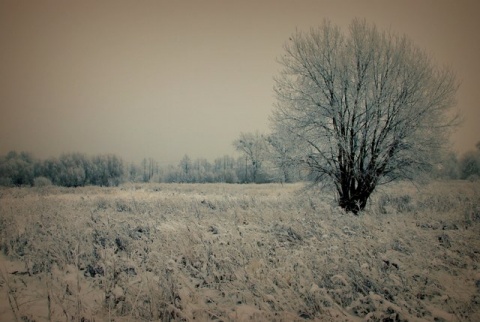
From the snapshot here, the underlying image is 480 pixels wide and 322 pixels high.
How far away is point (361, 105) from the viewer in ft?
35.9

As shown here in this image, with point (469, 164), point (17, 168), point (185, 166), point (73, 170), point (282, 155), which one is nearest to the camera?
point (282, 155)

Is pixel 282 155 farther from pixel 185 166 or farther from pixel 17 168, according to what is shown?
pixel 185 166

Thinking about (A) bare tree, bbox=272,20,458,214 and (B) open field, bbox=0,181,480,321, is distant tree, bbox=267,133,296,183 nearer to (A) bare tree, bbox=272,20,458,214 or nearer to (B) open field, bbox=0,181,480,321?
(A) bare tree, bbox=272,20,458,214

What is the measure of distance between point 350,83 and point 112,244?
932cm

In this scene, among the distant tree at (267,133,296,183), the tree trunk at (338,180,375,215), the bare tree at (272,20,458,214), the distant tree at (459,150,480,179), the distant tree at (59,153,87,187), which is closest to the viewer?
the bare tree at (272,20,458,214)

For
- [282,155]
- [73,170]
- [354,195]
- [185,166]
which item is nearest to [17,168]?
[73,170]

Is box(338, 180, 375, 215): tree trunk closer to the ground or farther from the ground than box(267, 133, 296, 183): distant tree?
closer to the ground

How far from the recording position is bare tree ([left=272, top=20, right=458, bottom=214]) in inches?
412

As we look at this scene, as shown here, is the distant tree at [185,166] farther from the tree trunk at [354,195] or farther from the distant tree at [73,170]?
the tree trunk at [354,195]

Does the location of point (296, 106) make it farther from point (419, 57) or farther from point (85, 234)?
point (85, 234)

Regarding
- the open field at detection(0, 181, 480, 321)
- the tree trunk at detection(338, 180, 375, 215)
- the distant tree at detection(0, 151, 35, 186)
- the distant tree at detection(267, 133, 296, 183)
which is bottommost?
the open field at detection(0, 181, 480, 321)

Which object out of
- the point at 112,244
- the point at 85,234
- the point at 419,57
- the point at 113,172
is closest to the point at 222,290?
the point at 112,244

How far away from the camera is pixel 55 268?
5.36m

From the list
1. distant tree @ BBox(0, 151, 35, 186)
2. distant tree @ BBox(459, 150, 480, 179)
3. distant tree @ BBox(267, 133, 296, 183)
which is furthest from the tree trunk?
distant tree @ BBox(0, 151, 35, 186)
